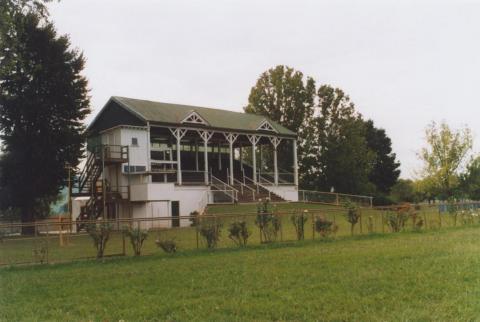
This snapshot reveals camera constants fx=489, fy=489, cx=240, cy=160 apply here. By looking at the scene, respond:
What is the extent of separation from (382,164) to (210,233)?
5434 cm

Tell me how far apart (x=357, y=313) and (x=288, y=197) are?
3445cm

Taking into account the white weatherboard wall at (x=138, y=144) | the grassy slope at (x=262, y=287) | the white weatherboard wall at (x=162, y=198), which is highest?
the white weatherboard wall at (x=138, y=144)

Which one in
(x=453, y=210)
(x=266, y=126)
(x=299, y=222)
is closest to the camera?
(x=299, y=222)

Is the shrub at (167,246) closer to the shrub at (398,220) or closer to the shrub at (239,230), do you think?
the shrub at (239,230)

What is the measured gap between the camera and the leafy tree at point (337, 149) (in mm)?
52378

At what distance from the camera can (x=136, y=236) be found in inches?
592

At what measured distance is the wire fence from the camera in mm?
15383

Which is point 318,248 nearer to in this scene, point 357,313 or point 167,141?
point 357,313

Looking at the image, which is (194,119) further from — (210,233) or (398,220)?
(210,233)

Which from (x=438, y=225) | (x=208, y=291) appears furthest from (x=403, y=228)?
(x=208, y=291)

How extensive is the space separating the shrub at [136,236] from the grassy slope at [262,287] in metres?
0.88

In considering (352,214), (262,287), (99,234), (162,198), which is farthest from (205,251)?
(162,198)

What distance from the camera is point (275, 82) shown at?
54.3 metres

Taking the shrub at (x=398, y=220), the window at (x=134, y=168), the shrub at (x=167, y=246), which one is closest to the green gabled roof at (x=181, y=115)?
the window at (x=134, y=168)
